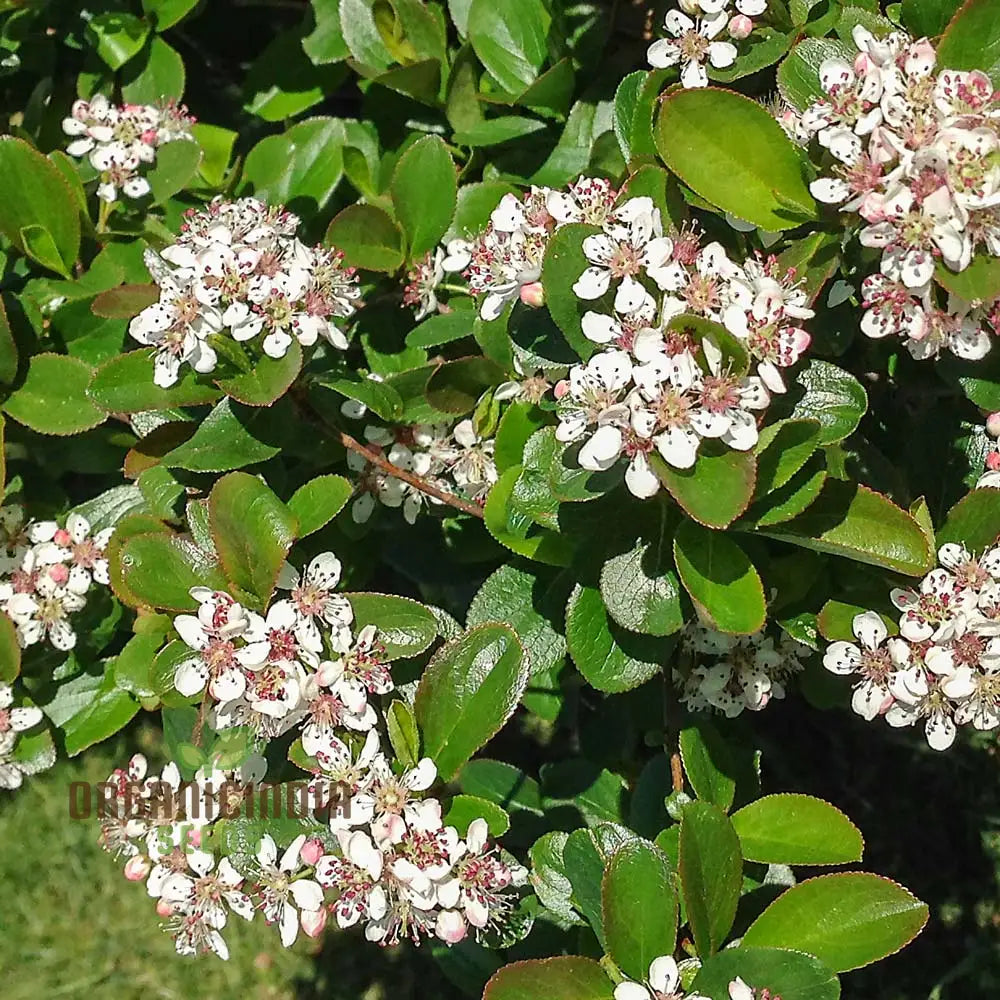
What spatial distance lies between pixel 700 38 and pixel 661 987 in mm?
1085

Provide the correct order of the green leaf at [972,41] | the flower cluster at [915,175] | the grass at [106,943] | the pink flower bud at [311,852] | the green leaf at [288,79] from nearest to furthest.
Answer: the flower cluster at [915,175]
the green leaf at [972,41]
the pink flower bud at [311,852]
the green leaf at [288,79]
the grass at [106,943]

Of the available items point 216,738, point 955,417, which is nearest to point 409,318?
point 216,738

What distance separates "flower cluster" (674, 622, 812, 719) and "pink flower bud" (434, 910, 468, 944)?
0.47 metres

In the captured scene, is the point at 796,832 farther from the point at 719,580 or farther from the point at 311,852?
the point at 311,852

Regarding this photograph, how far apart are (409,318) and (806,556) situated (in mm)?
701

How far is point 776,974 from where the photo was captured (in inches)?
43.5

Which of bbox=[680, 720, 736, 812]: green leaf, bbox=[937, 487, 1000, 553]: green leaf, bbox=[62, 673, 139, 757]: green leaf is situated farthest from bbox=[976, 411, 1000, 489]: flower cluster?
bbox=[62, 673, 139, 757]: green leaf

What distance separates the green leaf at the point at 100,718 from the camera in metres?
1.68

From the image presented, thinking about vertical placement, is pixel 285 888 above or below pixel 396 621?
below

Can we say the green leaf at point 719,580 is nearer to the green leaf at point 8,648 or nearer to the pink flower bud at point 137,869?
the pink flower bud at point 137,869

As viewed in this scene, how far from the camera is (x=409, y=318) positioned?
1687mm

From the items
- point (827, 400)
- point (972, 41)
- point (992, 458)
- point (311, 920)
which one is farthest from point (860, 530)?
point (311, 920)

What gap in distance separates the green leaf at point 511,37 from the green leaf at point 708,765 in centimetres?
95

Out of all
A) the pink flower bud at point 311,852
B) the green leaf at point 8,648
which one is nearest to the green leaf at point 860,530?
the pink flower bud at point 311,852
